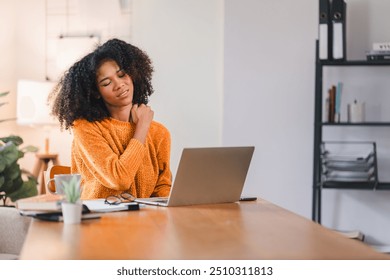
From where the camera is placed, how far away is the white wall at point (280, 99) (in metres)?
4.31

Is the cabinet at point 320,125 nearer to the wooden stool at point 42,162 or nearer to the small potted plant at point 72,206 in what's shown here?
the wooden stool at point 42,162

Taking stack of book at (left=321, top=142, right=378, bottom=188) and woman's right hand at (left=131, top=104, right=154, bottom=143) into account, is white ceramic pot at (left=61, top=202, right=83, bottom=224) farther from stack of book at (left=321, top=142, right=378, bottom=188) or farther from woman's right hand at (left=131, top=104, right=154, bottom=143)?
stack of book at (left=321, top=142, right=378, bottom=188)

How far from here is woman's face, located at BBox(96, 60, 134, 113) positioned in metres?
2.26

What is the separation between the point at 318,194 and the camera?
417 centimetres

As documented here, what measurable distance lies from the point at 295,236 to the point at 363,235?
2.92 meters

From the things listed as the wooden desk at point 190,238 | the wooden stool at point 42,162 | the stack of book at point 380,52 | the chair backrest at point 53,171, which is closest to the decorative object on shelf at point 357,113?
the stack of book at point 380,52

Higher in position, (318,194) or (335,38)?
(335,38)

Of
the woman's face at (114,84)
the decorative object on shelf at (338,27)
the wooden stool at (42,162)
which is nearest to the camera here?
the woman's face at (114,84)

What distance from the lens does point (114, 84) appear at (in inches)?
89.1

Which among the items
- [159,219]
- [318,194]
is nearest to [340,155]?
[318,194]

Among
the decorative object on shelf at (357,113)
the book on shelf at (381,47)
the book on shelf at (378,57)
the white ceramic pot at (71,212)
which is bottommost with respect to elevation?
the white ceramic pot at (71,212)

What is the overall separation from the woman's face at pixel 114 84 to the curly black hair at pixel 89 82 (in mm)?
18

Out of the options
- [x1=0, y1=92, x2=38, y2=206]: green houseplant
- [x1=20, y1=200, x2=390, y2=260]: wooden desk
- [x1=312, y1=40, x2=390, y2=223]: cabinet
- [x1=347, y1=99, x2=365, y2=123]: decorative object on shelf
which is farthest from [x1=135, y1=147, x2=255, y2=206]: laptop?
[x1=347, y1=99, x2=365, y2=123]: decorative object on shelf

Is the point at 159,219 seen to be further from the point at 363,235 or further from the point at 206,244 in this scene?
the point at 363,235
